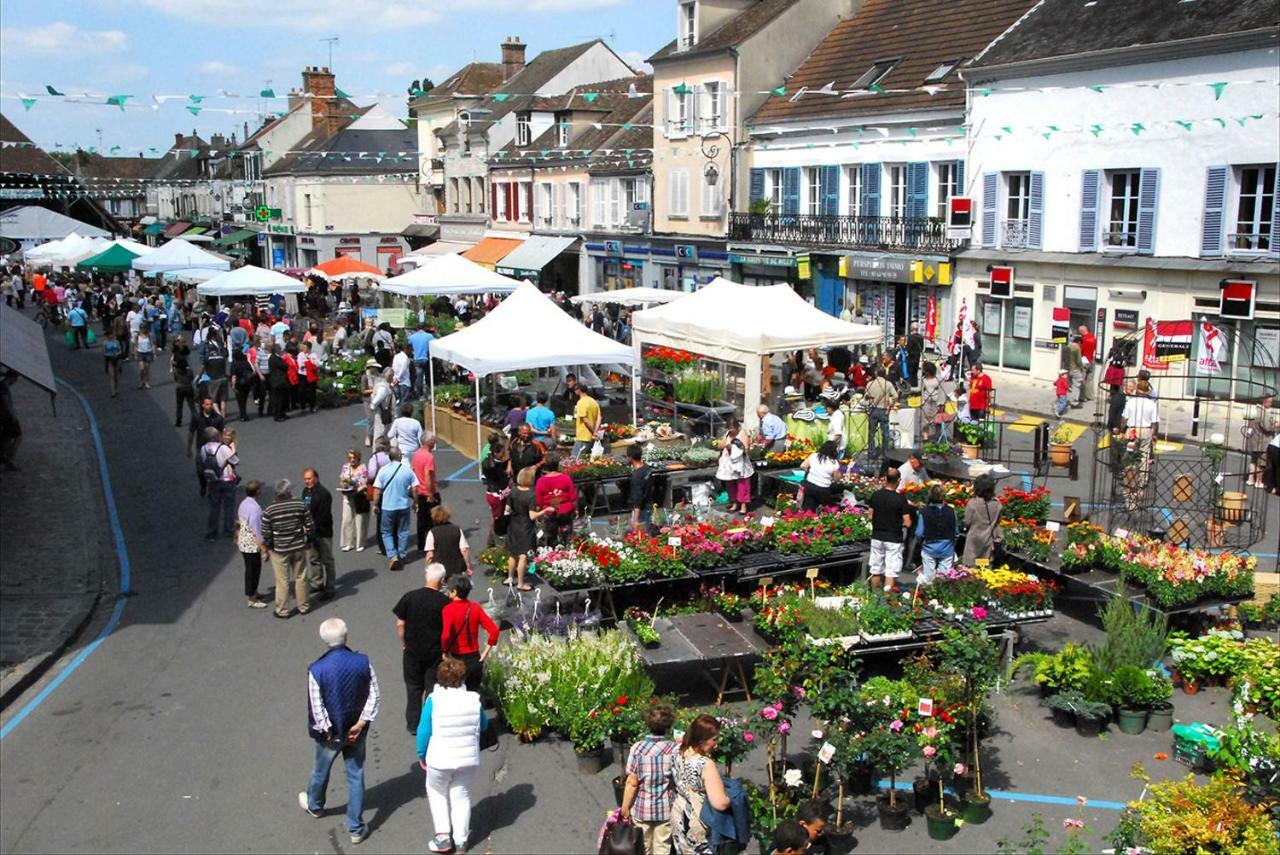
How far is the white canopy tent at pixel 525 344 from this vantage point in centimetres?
1753

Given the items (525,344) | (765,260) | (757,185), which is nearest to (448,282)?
(525,344)

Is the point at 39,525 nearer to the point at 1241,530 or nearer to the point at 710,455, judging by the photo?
the point at 710,455

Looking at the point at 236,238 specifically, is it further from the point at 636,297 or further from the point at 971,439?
the point at 971,439

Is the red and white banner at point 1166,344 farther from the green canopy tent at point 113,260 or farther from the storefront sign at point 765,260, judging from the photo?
the green canopy tent at point 113,260

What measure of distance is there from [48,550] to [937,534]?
10.9m

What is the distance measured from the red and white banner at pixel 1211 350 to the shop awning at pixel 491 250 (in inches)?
1136

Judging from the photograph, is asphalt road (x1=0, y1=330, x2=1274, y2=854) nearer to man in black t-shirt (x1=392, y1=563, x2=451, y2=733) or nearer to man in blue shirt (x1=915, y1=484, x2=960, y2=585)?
man in black t-shirt (x1=392, y1=563, x2=451, y2=733)

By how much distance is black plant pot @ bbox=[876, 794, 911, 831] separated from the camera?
7.82 m

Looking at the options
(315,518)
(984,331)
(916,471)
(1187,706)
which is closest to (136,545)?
(315,518)

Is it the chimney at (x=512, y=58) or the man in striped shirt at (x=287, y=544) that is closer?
the man in striped shirt at (x=287, y=544)

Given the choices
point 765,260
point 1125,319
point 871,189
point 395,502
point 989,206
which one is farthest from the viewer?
point 765,260

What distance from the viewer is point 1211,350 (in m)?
21.4

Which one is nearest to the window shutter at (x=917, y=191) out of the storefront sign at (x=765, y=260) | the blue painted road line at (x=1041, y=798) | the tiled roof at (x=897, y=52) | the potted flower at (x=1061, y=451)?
the tiled roof at (x=897, y=52)

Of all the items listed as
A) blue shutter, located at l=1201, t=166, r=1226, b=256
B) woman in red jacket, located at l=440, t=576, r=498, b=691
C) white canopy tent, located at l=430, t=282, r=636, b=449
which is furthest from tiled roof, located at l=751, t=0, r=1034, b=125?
woman in red jacket, located at l=440, t=576, r=498, b=691
